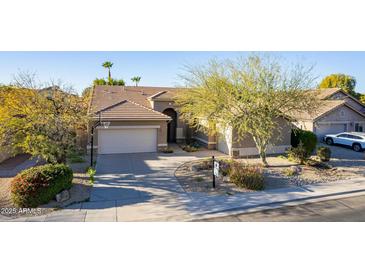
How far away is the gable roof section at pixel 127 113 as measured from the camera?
17.5 m

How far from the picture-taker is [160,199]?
9.66 m

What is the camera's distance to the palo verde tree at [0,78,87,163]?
1075 cm

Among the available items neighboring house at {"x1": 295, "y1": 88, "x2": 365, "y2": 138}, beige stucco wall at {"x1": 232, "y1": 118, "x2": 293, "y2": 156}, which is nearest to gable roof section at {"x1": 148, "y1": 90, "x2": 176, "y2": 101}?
beige stucco wall at {"x1": 232, "y1": 118, "x2": 293, "y2": 156}

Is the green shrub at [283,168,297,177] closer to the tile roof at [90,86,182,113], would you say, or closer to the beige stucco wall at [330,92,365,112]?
the tile roof at [90,86,182,113]

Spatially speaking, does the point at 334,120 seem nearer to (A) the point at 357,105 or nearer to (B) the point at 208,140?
(A) the point at 357,105

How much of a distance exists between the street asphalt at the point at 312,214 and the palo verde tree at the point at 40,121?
307 inches

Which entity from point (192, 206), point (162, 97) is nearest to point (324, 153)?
point (192, 206)

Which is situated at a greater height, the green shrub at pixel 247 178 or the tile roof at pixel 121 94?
the tile roof at pixel 121 94

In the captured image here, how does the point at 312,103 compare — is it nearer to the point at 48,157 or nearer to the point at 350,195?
the point at 350,195

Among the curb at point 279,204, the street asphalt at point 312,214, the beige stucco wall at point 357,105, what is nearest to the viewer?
the street asphalt at point 312,214

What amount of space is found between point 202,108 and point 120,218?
9.04 metres

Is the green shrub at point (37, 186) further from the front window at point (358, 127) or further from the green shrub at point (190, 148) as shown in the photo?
the front window at point (358, 127)

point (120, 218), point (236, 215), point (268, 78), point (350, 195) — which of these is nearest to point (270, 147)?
point (268, 78)

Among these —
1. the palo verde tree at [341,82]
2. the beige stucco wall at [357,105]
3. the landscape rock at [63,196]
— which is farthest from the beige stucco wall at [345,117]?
the palo verde tree at [341,82]
